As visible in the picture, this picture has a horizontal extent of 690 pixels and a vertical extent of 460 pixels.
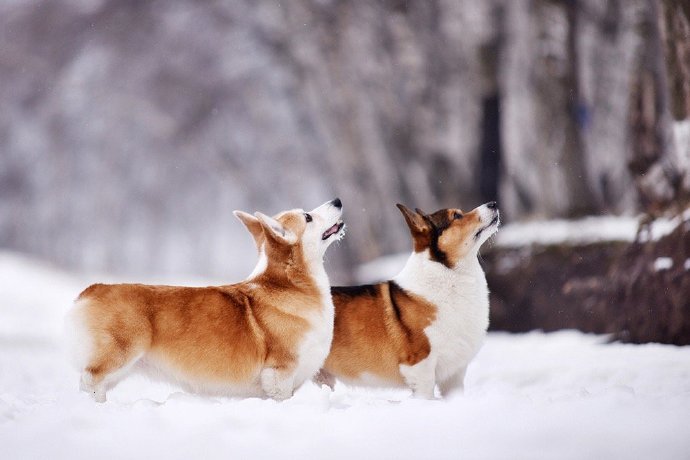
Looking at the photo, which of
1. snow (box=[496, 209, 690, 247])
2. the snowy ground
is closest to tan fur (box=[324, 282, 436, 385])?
the snowy ground

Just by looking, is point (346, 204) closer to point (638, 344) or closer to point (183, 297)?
point (638, 344)

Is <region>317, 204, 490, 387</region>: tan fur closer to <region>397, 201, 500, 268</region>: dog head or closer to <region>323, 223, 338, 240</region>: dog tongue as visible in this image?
<region>397, 201, 500, 268</region>: dog head

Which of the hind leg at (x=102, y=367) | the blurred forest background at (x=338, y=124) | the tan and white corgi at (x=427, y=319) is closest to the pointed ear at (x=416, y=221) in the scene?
the tan and white corgi at (x=427, y=319)

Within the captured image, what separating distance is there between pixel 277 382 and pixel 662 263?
7.83 feet

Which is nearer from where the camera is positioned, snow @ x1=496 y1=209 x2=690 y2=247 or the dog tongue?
the dog tongue

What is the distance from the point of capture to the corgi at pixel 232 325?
2826mm

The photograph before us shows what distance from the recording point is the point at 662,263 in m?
4.21

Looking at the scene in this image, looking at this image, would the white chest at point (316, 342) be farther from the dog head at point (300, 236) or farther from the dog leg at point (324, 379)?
the dog leg at point (324, 379)

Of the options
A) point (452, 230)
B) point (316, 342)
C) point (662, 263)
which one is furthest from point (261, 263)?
point (662, 263)

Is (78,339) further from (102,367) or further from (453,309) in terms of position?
(453,309)

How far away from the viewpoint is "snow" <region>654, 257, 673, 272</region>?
4.14 meters

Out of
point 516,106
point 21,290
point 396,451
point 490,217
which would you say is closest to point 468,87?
point 516,106

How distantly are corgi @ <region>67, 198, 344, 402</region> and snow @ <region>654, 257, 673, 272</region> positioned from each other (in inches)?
80.6

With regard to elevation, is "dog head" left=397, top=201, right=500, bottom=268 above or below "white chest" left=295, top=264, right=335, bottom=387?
above
